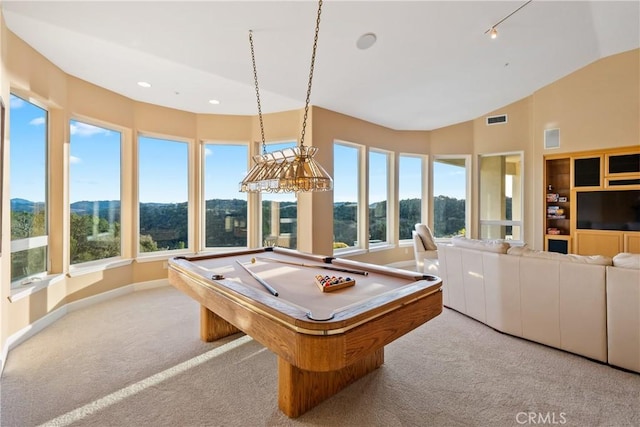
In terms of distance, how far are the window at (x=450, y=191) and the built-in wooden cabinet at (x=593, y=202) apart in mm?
1535

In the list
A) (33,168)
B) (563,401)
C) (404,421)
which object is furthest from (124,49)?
(563,401)

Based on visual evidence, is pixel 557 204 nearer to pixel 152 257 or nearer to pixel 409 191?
pixel 409 191

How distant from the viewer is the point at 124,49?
315 centimetres

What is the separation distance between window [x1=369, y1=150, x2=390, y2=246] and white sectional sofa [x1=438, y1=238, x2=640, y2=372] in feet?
8.75

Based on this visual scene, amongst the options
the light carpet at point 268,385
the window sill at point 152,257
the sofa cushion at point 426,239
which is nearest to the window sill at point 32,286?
the light carpet at point 268,385

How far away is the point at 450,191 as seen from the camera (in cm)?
686

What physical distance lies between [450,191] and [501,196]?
1040mm

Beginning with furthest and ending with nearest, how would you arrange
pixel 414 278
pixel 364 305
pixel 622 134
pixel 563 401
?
pixel 622 134
pixel 414 278
pixel 563 401
pixel 364 305

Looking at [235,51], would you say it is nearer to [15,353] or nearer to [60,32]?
[60,32]

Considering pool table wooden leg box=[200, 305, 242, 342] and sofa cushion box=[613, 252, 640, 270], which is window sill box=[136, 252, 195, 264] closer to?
pool table wooden leg box=[200, 305, 242, 342]

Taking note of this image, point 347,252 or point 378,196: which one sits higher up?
point 378,196

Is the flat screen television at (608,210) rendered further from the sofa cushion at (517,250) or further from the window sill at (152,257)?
the window sill at (152,257)

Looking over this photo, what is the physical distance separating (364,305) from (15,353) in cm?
Result: 333

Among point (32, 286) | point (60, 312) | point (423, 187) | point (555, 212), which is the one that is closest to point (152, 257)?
point (60, 312)
